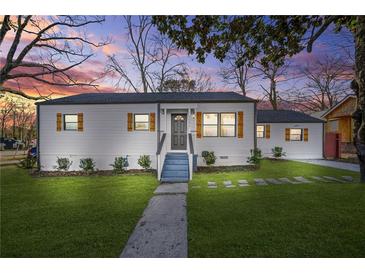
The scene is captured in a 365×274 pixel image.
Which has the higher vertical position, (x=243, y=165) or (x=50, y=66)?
(x=50, y=66)

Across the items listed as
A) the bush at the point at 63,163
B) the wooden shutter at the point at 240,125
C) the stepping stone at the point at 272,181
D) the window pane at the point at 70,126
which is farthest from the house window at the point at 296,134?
the bush at the point at 63,163

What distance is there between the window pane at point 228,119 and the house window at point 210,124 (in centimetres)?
28

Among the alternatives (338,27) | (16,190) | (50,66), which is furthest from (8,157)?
(338,27)

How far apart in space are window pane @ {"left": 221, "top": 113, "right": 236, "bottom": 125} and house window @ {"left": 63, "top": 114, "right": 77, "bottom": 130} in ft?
19.9

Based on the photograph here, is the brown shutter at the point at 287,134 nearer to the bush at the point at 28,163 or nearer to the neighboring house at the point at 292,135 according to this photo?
the neighboring house at the point at 292,135

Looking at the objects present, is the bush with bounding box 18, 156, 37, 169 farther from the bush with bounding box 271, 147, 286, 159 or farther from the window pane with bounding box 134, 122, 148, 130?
the bush with bounding box 271, 147, 286, 159

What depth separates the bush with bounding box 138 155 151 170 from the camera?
755 centimetres

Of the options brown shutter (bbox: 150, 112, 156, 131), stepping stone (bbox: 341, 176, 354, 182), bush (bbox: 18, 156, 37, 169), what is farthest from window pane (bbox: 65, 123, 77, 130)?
stepping stone (bbox: 341, 176, 354, 182)

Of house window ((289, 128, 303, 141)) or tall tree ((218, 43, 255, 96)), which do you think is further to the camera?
house window ((289, 128, 303, 141))

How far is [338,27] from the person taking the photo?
3.92 metres

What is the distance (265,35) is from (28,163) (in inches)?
383

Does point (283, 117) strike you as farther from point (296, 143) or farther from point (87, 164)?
point (87, 164)

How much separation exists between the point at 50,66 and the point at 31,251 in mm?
4351
